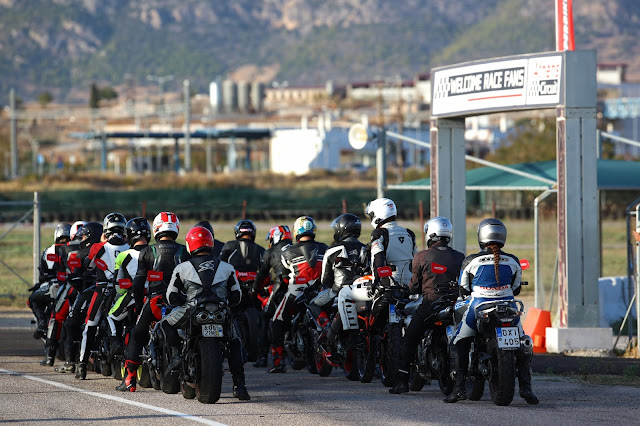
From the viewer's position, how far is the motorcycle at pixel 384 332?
41.1 ft

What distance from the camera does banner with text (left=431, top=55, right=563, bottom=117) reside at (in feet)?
53.3

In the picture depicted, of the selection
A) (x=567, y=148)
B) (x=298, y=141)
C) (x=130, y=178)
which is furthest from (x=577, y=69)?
(x=298, y=141)

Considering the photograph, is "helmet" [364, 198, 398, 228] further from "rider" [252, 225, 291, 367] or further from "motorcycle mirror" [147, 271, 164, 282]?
"motorcycle mirror" [147, 271, 164, 282]

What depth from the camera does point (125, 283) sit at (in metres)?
12.6

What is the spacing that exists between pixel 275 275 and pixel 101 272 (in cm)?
237

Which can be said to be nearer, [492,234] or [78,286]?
[492,234]

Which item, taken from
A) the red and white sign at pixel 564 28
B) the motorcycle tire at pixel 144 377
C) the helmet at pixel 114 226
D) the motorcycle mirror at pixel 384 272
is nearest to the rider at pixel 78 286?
the helmet at pixel 114 226

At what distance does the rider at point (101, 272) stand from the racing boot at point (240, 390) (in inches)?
96.1

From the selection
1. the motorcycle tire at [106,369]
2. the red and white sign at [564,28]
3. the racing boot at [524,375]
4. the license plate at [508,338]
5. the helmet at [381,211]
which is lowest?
the motorcycle tire at [106,369]

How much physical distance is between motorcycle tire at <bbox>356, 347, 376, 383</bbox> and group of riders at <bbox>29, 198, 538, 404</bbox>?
191 mm

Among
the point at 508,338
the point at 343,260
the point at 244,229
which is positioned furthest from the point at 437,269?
the point at 244,229

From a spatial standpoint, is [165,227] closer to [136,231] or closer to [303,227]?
[136,231]

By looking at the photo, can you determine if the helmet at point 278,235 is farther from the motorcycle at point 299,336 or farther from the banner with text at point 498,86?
the banner with text at point 498,86

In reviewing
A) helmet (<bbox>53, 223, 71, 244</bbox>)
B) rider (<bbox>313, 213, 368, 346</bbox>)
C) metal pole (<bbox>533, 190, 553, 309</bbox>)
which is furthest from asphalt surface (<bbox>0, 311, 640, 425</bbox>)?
metal pole (<bbox>533, 190, 553, 309</bbox>)
